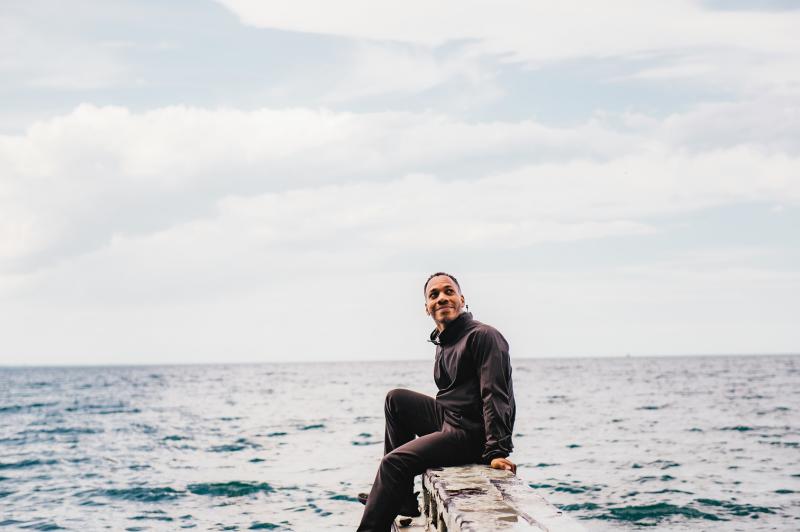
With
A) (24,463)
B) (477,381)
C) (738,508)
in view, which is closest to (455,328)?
(477,381)

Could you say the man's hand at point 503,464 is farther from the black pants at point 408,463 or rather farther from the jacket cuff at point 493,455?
the black pants at point 408,463

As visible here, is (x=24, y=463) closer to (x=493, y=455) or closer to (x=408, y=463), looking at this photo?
(x=408, y=463)

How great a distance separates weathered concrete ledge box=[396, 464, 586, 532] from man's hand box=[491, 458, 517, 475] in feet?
0.13

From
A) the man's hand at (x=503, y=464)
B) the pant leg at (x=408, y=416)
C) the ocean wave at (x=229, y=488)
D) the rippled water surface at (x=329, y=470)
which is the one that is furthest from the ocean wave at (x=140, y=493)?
the man's hand at (x=503, y=464)

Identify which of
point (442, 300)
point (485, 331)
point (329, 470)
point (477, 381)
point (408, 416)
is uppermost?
point (442, 300)

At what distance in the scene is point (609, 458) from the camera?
632 inches

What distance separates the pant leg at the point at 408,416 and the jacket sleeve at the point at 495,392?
67cm

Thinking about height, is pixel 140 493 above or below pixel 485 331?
below

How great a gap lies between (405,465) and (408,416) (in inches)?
27.6

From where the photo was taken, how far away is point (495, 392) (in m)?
5.06

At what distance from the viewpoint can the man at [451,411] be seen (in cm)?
510

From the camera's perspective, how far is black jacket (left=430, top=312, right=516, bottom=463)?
5.08 meters

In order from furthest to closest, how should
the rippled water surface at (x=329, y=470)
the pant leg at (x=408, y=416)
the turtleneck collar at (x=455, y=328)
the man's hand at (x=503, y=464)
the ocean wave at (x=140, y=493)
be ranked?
the ocean wave at (x=140, y=493) < the rippled water surface at (x=329, y=470) < the pant leg at (x=408, y=416) < the turtleneck collar at (x=455, y=328) < the man's hand at (x=503, y=464)

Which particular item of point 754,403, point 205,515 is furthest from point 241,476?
point 754,403
